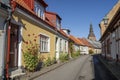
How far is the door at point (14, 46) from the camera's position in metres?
11.9

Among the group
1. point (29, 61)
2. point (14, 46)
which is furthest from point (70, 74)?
point (14, 46)

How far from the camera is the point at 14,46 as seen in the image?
12.3m

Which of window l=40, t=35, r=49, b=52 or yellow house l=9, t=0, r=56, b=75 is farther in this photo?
window l=40, t=35, r=49, b=52

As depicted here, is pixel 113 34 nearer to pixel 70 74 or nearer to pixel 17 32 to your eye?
pixel 70 74

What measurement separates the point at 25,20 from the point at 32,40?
215 centimetres

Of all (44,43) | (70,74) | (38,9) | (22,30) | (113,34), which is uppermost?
(38,9)

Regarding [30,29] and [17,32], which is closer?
[17,32]

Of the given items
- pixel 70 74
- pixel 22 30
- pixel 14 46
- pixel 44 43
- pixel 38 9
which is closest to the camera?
pixel 14 46

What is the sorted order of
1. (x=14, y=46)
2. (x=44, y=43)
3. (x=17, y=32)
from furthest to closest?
1. (x=44, y=43)
2. (x=17, y=32)
3. (x=14, y=46)

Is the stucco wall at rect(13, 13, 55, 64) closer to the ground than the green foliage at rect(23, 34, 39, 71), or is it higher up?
higher up

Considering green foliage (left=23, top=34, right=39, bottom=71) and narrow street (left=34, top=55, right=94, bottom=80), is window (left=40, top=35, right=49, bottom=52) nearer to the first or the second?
narrow street (left=34, top=55, right=94, bottom=80)

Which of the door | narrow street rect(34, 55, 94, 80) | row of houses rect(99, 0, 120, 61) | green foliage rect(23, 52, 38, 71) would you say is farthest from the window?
row of houses rect(99, 0, 120, 61)

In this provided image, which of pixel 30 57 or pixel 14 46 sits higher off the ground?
pixel 14 46

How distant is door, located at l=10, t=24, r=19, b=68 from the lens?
39.2 feet
